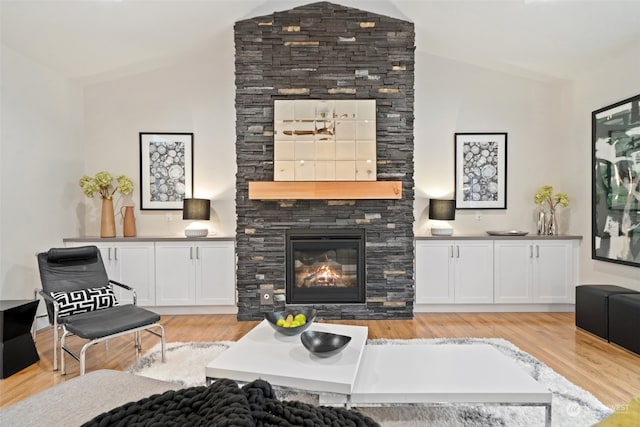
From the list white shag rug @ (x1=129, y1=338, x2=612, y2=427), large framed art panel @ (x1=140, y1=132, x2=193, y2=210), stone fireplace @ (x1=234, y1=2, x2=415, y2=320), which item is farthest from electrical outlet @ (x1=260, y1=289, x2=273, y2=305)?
large framed art panel @ (x1=140, y1=132, x2=193, y2=210)

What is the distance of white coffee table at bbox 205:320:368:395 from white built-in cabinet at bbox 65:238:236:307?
2101 mm

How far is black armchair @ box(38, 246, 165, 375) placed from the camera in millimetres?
2902

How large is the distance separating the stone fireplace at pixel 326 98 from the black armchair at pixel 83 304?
138cm

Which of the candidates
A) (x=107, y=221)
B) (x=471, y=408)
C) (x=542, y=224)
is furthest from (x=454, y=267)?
(x=107, y=221)

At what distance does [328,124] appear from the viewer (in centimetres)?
441

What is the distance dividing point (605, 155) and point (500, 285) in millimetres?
1787

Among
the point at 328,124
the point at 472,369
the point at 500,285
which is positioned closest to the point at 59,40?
the point at 328,124

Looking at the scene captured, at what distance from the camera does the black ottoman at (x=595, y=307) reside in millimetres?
3627

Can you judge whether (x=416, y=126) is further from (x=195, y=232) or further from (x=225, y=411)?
(x=225, y=411)

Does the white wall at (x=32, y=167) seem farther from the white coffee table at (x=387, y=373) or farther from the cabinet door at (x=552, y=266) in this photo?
the cabinet door at (x=552, y=266)

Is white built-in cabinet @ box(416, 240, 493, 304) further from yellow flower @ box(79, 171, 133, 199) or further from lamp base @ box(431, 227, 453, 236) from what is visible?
yellow flower @ box(79, 171, 133, 199)

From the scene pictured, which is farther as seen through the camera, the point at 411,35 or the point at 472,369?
the point at 411,35

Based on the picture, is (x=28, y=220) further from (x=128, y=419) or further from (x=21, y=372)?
(x=128, y=419)

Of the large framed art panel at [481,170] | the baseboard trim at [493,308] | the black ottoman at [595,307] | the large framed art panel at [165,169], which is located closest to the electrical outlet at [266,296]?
the large framed art panel at [165,169]
